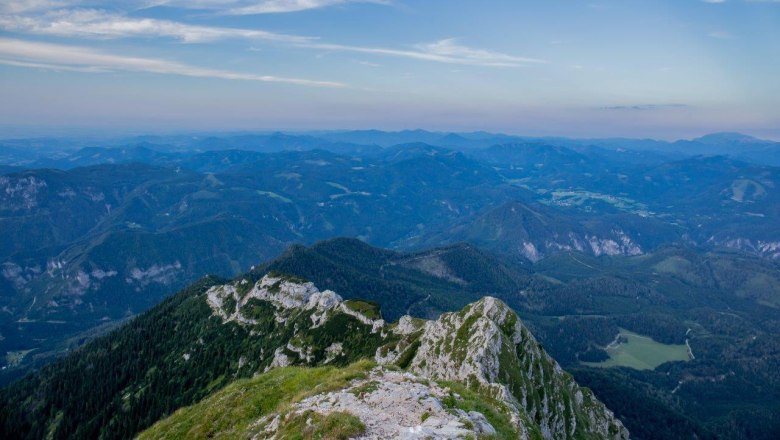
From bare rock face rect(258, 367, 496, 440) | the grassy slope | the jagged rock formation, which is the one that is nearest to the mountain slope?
the jagged rock formation

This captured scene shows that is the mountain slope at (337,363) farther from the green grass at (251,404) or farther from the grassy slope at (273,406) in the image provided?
the green grass at (251,404)

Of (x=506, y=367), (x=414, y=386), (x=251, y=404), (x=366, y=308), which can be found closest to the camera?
(x=414, y=386)

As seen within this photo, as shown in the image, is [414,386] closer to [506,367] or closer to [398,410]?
[398,410]

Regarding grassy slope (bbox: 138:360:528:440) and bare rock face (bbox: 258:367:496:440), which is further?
grassy slope (bbox: 138:360:528:440)

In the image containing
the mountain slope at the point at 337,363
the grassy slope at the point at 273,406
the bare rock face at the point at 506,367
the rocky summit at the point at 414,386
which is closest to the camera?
the rocky summit at the point at 414,386

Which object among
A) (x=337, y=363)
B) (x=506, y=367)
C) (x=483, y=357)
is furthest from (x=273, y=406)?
(x=337, y=363)

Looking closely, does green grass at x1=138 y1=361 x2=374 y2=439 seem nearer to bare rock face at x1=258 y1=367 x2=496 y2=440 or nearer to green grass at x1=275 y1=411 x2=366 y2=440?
bare rock face at x1=258 y1=367 x2=496 y2=440

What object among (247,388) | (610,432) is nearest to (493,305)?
(610,432)

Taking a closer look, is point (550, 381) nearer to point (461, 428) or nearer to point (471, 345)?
point (471, 345)

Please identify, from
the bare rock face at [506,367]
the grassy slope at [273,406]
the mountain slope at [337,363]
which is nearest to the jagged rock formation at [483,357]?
the bare rock face at [506,367]
